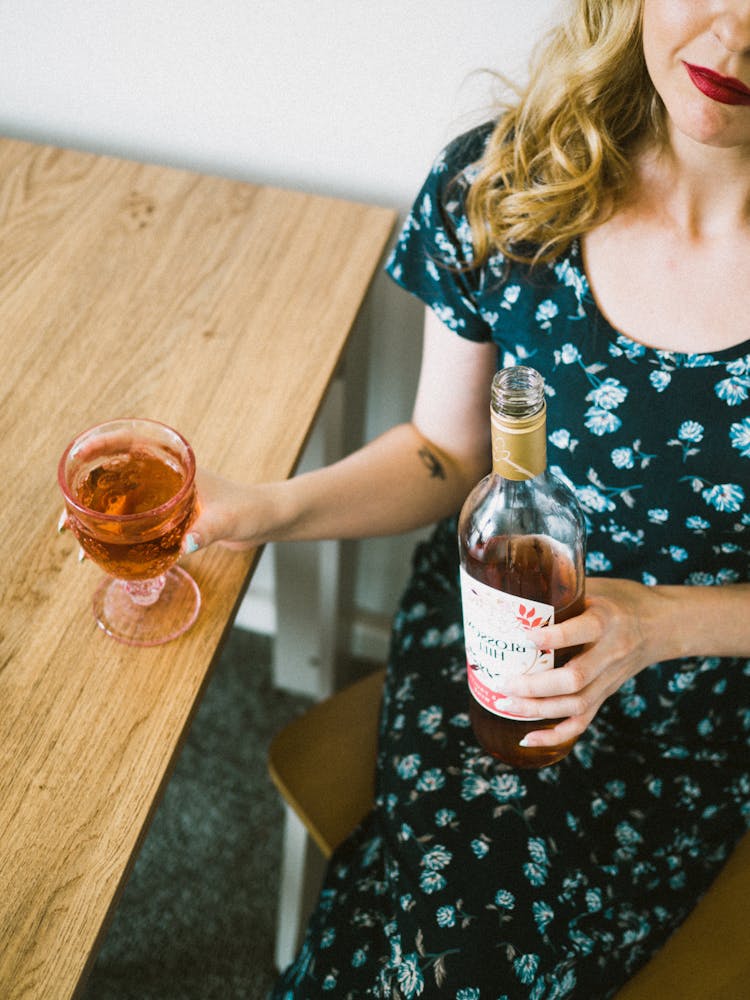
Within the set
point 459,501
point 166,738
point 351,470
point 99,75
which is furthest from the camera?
point 99,75

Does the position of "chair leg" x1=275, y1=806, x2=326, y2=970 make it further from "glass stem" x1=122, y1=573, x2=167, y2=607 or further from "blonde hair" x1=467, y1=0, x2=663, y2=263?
"blonde hair" x1=467, y1=0, x2=663, y2=263

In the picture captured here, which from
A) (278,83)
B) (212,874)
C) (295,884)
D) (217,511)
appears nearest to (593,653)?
(217,511)

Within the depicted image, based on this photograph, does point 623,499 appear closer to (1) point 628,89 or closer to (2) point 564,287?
(2) point 564,287

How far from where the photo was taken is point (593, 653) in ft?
2.29

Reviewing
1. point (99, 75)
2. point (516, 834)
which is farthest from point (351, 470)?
point (99, 75)

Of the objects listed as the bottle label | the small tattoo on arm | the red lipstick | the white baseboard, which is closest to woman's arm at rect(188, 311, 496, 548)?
the small tattoo on arm

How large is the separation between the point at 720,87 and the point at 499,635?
0.43m

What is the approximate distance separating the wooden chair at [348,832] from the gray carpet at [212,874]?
18 cm

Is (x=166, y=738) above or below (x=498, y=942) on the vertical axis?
above

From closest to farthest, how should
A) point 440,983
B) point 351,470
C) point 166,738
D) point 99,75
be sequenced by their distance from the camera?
1. point 166,738
2. point 440,983
3. point 351,470
4. point 99,75

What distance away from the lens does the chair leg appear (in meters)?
1.09

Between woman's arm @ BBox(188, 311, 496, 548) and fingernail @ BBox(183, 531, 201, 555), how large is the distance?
0.10 meters

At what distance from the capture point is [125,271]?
0.99m

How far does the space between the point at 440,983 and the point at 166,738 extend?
1.07ft
